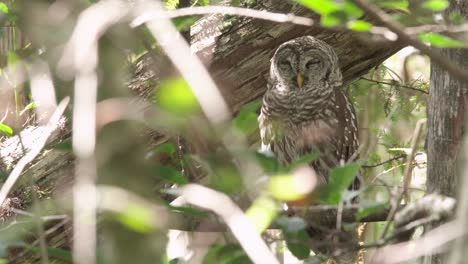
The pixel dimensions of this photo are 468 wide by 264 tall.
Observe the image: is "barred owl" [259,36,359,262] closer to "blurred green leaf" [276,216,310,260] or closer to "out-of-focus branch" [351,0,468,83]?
"blurred green leaf" [276,216,310,260]

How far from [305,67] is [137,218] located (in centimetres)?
330

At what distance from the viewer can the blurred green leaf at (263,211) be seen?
145cm

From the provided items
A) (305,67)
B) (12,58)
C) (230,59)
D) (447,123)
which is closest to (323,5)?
(12,58)

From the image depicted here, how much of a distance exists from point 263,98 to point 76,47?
281 centimetres

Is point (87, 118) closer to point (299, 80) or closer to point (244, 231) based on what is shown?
point (244, 231)

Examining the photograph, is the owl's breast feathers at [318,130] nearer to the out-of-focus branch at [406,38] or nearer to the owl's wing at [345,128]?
the owl's wing at [345,128]

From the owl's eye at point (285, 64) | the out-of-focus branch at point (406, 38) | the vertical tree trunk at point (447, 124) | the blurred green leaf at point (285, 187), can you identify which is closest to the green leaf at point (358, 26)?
the out-of-focus branch at point (406, 38)

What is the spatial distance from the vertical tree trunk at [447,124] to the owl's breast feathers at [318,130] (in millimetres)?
1477

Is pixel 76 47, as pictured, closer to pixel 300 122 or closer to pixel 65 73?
pixel 65 73

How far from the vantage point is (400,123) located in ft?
14.5

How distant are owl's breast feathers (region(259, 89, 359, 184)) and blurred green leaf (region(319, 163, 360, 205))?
89.8 inches

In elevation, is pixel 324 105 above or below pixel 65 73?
below

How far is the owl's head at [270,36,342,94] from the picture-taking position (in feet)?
12.5

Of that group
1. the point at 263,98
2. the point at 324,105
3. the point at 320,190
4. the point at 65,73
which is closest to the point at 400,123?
the point at 324,105
